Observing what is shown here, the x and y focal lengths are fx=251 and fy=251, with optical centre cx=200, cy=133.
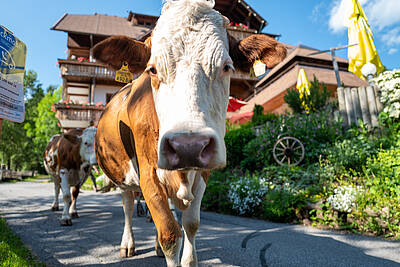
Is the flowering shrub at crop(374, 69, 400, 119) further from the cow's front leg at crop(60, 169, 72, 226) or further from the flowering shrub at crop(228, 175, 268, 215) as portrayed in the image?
the cow's front leg at crop(60, 169, 72, 226)

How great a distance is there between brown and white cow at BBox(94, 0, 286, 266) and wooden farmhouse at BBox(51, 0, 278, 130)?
1284 cm

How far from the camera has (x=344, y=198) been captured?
13.5 ft

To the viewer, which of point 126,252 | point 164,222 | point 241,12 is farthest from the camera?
point 241,12

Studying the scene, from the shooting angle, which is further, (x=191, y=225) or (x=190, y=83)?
(x=191, y=225)

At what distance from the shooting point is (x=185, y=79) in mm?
1366

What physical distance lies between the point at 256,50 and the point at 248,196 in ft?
13.0

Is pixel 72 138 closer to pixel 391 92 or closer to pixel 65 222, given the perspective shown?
pixel 65 222

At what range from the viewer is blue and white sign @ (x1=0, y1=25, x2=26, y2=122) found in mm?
2100

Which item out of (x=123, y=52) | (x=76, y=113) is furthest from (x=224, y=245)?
(x=76, y=113)

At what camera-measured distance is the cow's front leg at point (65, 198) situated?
4.30 m

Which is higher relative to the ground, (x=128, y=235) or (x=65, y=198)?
(x=65, y=198)

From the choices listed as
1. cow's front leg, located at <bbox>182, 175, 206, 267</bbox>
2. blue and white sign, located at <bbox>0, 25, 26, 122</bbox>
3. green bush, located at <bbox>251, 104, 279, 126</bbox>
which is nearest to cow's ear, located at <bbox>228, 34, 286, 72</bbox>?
cow's front leg, located at <bbox>182, 175, 206, 267</bbox>

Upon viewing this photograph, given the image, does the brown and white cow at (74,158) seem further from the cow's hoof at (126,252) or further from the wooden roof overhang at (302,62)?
the wooden roof overhang at (302,62)

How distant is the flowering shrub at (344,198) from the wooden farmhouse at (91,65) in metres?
11.3
